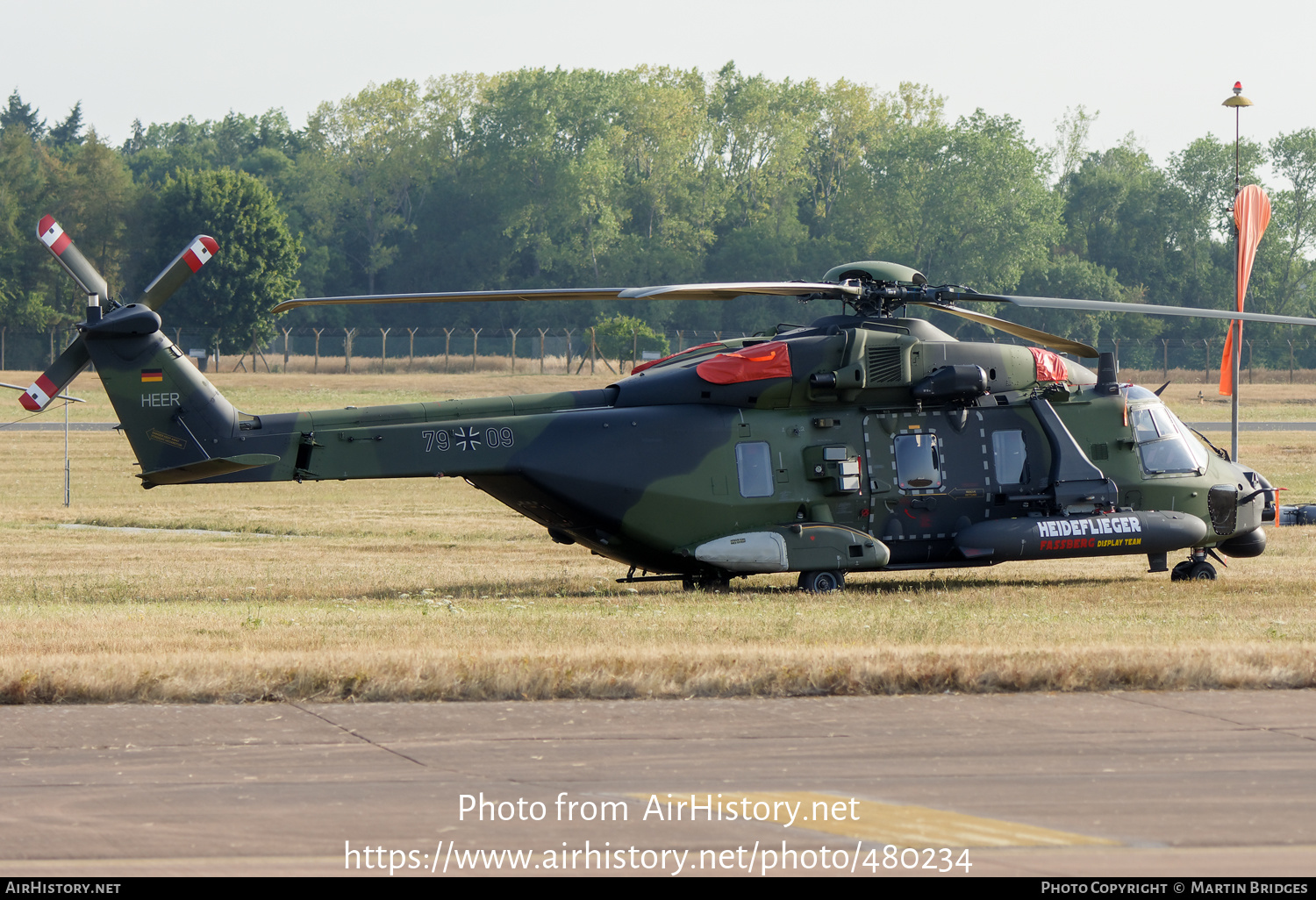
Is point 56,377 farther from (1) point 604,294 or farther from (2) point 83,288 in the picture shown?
(1) point 604,294

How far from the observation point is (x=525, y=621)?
1438cm

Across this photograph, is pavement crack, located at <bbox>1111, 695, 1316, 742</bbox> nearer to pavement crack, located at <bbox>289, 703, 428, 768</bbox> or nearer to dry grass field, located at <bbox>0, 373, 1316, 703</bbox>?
dry grass field, located at <bbox>0, 373, 1316, 703</bbox>

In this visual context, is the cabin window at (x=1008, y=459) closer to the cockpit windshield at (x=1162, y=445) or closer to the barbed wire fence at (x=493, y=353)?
the cockpit windshield at (x=1162, y=445)

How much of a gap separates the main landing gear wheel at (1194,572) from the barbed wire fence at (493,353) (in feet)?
155

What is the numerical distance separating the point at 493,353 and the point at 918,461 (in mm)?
77060

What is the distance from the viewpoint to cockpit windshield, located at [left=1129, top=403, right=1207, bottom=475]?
19266 millimetres

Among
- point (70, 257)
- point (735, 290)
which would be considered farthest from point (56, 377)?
point (735, 290)

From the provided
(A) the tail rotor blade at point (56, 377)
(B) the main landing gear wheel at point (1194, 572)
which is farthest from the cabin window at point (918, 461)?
(A) the tail rotor blade at point (56, 377)

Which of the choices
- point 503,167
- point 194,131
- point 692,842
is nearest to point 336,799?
point 692,842

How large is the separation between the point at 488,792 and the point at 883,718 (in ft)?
10.0

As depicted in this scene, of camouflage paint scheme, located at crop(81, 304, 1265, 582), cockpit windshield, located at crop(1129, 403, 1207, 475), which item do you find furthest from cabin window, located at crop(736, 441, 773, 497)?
cockpit windshield, located at crop(1129, 403, 1207, 475)

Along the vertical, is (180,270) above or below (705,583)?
above

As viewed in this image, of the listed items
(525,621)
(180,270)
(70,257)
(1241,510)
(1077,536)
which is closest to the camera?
(525,621)

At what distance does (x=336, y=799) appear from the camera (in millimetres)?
7898
